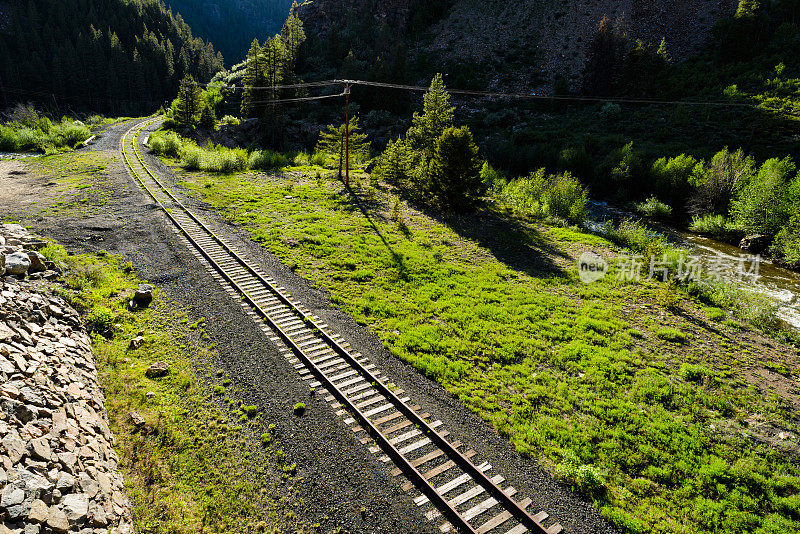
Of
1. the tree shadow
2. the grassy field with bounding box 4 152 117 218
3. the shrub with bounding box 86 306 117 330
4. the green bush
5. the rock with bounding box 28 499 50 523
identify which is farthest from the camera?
the green bush

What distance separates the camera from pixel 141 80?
345ft

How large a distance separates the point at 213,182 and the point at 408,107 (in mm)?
49188

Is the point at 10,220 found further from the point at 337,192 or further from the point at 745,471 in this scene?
the point at 745,471

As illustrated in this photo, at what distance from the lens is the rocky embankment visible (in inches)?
231

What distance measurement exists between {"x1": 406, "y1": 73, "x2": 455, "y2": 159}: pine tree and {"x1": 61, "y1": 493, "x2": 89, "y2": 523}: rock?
3105cm

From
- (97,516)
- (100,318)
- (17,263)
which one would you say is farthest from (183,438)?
(17,263)

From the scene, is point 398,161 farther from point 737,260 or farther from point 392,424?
point 392,424

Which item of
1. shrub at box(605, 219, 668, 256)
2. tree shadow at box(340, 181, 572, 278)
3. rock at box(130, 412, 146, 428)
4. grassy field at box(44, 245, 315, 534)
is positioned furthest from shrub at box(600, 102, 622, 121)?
rock at box(130, 412, 146, 428)

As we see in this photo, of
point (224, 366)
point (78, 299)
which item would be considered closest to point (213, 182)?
point (78, 299)

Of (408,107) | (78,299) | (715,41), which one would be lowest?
(78,299)

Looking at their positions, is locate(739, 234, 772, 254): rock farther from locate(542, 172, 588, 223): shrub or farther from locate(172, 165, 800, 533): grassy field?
locate(172, 165, 800, 533): grassy field

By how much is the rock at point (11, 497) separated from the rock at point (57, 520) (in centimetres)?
48

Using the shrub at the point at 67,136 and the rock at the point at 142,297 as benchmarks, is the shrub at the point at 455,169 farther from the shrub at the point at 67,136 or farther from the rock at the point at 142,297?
the shrub at the point at 67,136

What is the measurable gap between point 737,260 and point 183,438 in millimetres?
35703
